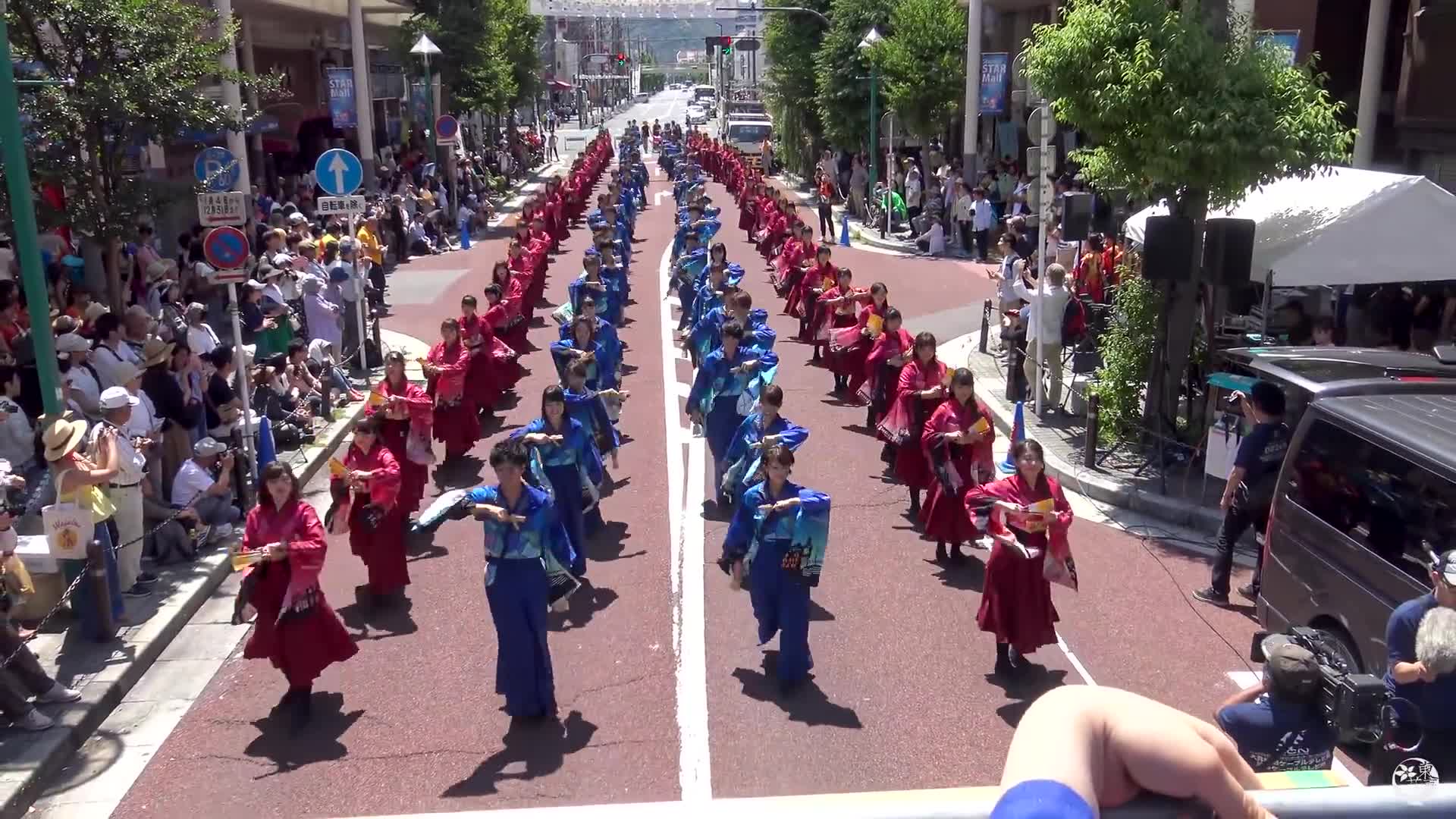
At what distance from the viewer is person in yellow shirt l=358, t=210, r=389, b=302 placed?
19984 mm

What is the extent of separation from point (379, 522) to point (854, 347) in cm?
675

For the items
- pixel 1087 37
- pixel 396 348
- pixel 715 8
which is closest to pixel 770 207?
pixel 396 348

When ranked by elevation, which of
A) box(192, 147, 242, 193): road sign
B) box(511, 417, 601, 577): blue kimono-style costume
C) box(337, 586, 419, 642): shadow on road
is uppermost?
box(192, 147, 242, 193): road sign

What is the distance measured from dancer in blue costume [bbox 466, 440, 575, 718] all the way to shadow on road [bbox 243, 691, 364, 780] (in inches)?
37.6

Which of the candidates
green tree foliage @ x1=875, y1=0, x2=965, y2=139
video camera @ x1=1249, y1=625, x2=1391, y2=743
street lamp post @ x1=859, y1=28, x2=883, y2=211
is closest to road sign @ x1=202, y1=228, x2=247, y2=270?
video camera @ x1=1249, y1=625, x2=1391, y2=743

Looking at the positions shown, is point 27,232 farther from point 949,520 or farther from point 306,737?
point 949,520

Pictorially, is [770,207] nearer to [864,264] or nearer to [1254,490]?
[864,264]

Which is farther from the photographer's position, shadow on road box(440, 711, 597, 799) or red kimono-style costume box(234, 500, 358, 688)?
red kimono-style costume box(234, 500, 358, 688)

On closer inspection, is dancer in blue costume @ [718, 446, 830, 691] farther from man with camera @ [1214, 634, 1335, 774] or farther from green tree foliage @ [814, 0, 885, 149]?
green tree foliage @ [814, 0, 885, 149]

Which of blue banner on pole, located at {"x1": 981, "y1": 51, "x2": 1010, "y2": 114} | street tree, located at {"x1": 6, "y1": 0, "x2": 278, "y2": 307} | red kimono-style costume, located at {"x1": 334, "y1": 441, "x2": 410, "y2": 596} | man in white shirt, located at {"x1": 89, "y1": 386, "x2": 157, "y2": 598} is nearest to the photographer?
red kimono-style costume, located at {"x1": 334, "y1": 441, "x2": 410, "y2": 596}

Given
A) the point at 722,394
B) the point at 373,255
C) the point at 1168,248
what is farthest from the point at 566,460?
the point at 373,255

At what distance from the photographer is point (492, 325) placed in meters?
14.7

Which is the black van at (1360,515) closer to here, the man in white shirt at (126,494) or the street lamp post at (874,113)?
the man in white shirt at (126,494)

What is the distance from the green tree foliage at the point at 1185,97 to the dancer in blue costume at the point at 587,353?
4835 millimetres
